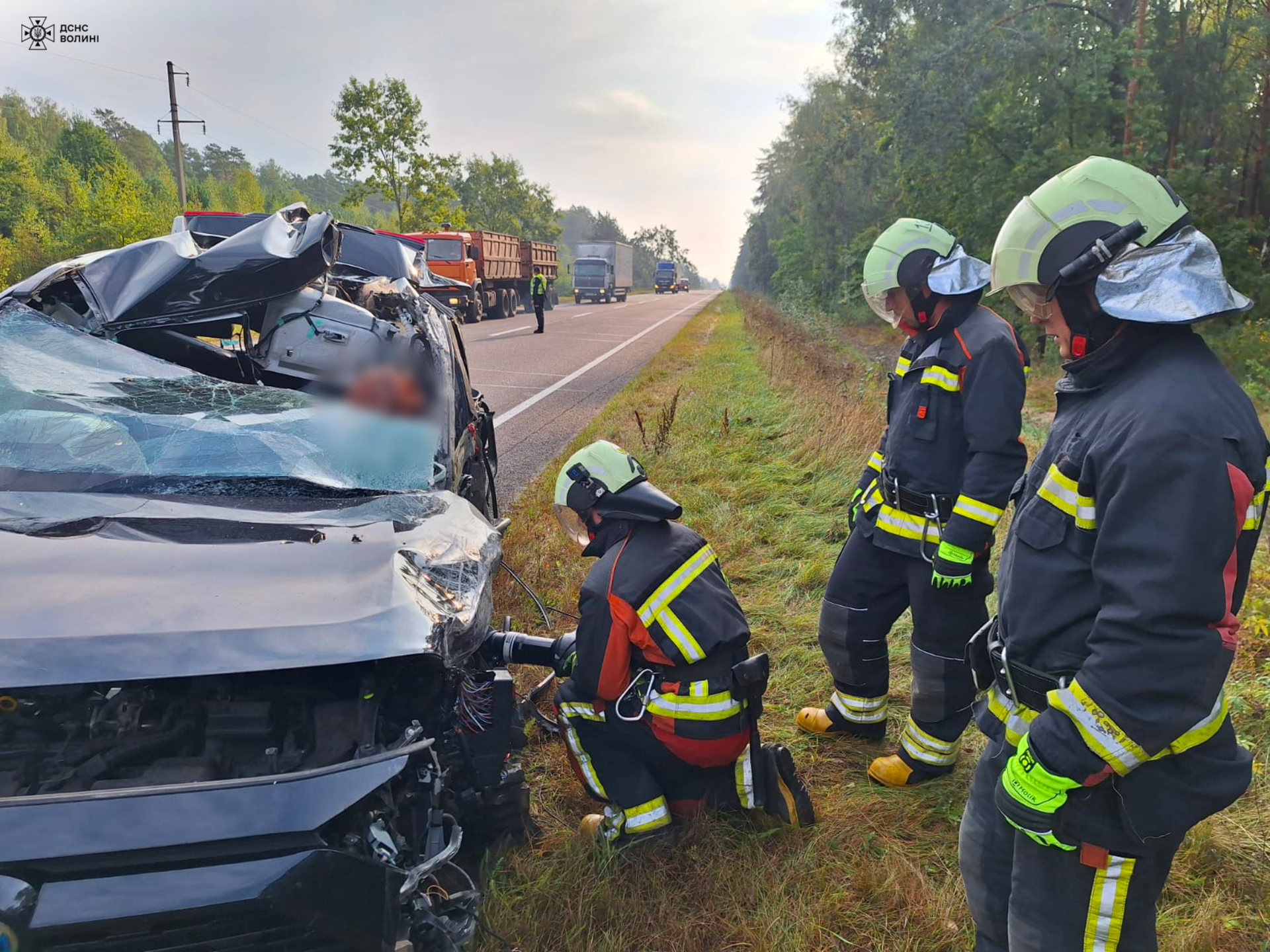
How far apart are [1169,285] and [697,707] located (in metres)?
1.66

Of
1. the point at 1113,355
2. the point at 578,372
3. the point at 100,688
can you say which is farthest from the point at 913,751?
the point at 578,372

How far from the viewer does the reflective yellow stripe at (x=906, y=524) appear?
113 inches

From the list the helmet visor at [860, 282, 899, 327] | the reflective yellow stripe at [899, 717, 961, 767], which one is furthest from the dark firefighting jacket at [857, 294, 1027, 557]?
the reflective yellow stripe at [899, 717, 961, 767]

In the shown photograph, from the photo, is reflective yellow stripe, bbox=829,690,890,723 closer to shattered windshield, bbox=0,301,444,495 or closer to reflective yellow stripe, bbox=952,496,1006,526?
reflective yellow stripe, bbox=952,496,1006,526

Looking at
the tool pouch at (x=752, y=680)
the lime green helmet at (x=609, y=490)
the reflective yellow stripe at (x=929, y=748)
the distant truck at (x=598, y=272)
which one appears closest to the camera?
the tool pouch at (x=752, y=680)

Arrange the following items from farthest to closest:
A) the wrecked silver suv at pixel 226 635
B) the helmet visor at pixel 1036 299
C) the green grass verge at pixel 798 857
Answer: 1. the green grass verge at pixel 798 857
2. the helmet visor at pixel 1036 299
3. the wrecked silver suv at pixel 226 635

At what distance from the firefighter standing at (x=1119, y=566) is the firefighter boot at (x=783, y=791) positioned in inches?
36.8

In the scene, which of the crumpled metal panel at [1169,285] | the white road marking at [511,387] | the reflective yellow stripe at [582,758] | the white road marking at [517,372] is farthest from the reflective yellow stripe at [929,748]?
A: the white road marking at [517,372]

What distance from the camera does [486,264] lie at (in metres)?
25.5

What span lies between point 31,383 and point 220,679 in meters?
1.48

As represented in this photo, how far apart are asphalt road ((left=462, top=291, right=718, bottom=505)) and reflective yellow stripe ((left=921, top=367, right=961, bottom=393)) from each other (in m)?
3.74

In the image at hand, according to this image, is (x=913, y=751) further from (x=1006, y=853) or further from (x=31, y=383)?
(x=31, y=383)

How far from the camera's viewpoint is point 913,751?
2994 mm

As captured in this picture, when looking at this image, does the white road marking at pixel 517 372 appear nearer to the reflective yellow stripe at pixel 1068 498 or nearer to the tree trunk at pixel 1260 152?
the reflective yellow stripe at pixel 1068 498
